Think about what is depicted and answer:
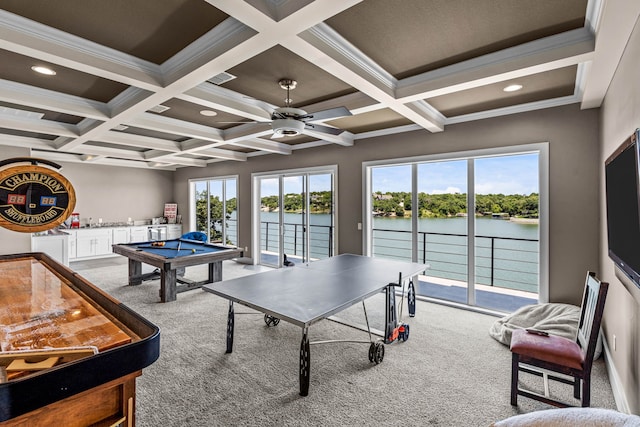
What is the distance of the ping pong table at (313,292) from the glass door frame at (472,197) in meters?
1.05

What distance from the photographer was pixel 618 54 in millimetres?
2207

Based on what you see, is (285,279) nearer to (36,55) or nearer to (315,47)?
(315,47)

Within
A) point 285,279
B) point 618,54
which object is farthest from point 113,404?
point 618,54

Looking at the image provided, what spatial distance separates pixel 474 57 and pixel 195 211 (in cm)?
838

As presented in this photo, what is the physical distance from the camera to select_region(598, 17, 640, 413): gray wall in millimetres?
1842

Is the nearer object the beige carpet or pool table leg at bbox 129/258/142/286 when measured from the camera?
the beige carpet

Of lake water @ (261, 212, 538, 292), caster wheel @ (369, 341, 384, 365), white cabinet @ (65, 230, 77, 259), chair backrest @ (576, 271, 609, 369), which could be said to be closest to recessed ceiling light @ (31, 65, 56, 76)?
caster wheel @ (369, 341, 384, 365)

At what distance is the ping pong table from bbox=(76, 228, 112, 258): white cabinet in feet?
21.3

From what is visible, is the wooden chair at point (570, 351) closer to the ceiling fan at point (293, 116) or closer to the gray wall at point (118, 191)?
the ceiling fan at point (293, 116)

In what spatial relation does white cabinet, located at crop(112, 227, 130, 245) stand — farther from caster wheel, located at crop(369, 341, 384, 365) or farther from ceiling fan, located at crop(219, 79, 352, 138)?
caster wheel, located at crop(369, 341, 384, 365)

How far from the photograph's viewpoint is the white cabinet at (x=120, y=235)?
8.24m

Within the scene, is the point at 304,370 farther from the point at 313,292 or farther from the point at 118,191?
the point at 118,191

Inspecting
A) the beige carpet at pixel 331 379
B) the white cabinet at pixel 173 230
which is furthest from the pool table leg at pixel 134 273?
the white cabinet at pixel 173 230

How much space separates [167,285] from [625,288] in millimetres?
4992
